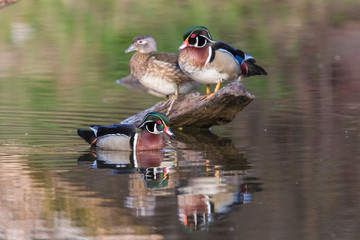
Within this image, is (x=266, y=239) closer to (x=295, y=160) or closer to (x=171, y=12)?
(x=295, y=160)

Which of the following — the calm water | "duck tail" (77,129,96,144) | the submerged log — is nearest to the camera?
the calm water

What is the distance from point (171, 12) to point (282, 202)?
19.5 meters

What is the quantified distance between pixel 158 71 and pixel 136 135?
162cm

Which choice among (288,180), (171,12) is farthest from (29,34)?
(288,180)

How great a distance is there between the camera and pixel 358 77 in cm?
1556

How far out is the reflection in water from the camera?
6.89m

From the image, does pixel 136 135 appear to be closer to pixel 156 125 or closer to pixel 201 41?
pixel 156 125

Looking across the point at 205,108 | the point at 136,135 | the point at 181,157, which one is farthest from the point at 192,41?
the point at 181,157

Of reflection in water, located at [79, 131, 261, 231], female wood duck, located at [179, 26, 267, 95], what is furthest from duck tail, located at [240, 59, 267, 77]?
reflection in water, located at [79, 131, 261, 231]

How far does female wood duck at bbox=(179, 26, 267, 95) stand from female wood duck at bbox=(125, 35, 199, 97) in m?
0.41

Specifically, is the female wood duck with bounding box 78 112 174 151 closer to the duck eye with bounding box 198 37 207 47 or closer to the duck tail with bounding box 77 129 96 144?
the duck tail with bounding box 77 129 96 144

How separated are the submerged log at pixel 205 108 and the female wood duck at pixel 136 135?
1.28 meters

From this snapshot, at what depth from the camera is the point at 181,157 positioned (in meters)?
9.20

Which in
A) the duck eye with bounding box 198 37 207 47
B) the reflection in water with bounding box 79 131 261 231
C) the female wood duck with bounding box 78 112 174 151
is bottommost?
the reflection in water with bounding box 79 131 261 231
